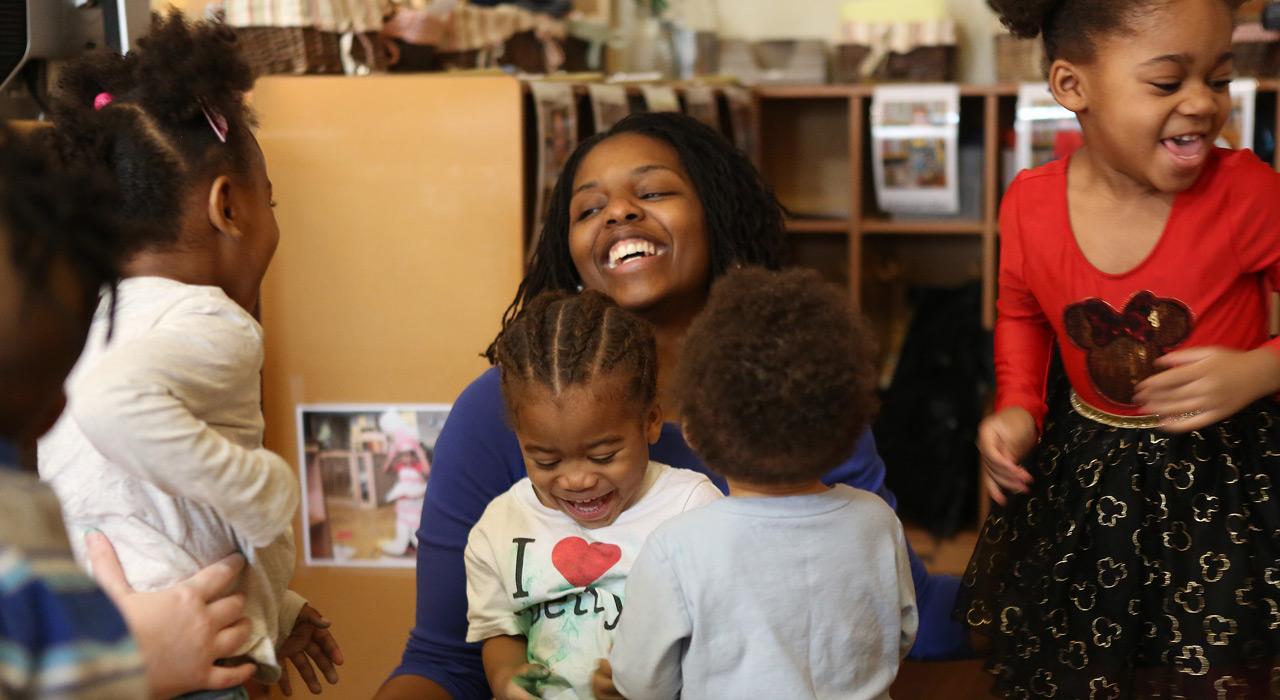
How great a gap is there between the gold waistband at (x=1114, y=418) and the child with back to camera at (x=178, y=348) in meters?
0.82

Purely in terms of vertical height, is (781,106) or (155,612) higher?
(781,106)

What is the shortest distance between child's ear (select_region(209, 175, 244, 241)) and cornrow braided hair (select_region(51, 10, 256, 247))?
0.05 ft

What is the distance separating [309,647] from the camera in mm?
1255

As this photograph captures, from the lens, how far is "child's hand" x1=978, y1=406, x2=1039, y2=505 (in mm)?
1158

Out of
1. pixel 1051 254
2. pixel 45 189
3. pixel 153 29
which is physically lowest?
pixel 1051 254

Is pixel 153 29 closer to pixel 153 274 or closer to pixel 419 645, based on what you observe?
pixel 153 274

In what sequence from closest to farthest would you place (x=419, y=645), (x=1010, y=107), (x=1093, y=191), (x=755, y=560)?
(x=755, y=560) < (x=1093, y=191) < (x=419, y=645) < (x=1010, y=107)

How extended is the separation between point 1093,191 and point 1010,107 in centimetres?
233

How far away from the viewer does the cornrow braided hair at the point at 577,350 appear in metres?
1.17

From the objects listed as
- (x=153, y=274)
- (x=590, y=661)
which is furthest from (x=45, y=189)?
(x=590, y=661)

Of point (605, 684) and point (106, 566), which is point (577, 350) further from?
point (106, 566)

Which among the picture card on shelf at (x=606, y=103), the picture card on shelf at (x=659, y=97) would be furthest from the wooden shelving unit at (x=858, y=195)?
the picture card on shelf at (x=606, y=103)

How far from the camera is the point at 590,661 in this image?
1142mm

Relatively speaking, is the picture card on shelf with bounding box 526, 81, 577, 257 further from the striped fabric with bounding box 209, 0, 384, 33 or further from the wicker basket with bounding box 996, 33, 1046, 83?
the wicker basket with bounding box 996, 33, 1046, 83
